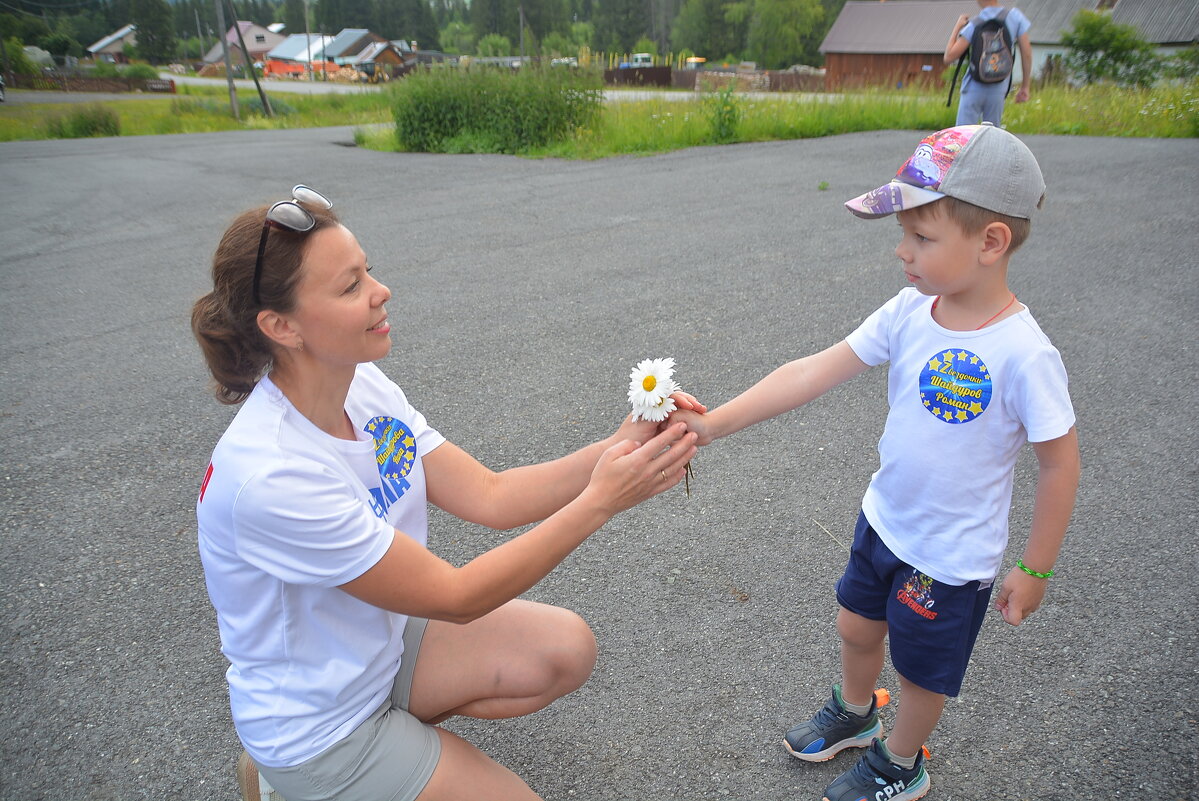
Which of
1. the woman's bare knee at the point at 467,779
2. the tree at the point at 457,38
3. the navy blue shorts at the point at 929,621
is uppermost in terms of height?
the tree at the point at 457,38

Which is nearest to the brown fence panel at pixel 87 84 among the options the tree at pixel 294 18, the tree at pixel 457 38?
the tree at pixel 457 38

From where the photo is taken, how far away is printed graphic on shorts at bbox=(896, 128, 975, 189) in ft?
Result: 6.17

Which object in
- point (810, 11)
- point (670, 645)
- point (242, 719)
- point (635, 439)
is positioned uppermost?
point (810, 11)

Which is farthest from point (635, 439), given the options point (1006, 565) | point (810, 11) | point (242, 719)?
point (810, 11)

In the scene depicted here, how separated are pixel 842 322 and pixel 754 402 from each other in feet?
11.5

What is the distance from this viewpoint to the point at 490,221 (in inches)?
352

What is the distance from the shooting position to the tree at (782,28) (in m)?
83.6

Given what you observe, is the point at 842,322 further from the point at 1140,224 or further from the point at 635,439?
the point at 1140,224

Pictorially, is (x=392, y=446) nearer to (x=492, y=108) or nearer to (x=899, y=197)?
(x=899, y=197)

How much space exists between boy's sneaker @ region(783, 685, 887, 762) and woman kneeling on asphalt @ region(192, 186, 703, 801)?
2.71 ft

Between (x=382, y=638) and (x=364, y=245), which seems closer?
(x=382, y=638)

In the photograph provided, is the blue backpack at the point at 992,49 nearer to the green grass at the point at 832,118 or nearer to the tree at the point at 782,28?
the green grass at the point at 832,118

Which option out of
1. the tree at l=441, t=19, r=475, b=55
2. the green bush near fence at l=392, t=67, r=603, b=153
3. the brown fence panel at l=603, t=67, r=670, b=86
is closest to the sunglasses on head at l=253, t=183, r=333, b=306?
the green bush near fence at l=392, t=67, r=603, b=153

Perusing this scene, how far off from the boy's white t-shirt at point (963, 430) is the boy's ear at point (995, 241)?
0.16m
